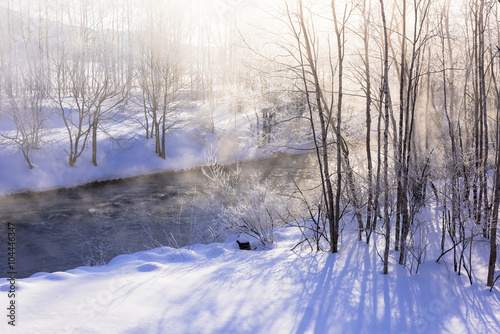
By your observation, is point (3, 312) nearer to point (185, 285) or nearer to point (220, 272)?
point (185, 285)

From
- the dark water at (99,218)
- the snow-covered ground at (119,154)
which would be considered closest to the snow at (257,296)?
the dark water at (99,218)

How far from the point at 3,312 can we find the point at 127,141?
18941mm

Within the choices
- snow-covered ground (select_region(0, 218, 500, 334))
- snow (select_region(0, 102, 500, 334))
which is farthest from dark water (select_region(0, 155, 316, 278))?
snow-covered ground (select_region(0, 218, 500, 334))

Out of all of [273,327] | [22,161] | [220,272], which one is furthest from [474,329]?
[22,161]

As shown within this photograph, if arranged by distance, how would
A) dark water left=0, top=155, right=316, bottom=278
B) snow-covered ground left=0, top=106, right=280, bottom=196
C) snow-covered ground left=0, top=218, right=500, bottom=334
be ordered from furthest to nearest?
snow-covered ground left=0, top=106, right=280, bottom=196 < dark water left=0, top=155, right=316, bottom=278 < snow-covered ground left=0, top=218, right=500, bottom=334

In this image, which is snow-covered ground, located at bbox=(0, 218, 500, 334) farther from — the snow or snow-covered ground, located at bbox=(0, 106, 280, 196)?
snow-covered ground, located at bbox=(0, 106, 280, 196)

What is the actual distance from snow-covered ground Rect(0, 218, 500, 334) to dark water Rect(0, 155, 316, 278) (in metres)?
2.83

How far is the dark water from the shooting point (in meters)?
8.89

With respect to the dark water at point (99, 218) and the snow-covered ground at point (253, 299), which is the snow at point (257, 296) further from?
the dark water at point (99, 218)

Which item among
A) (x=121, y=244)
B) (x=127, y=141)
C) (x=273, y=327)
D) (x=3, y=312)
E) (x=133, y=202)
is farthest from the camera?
(x=127, y=141)

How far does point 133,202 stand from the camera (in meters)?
14.0

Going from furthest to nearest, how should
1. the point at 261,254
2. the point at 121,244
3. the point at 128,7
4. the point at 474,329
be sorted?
the point at 128,7
the point at 121,244
the point at 261,254
the point at 474,329

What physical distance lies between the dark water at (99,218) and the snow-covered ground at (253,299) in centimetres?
283

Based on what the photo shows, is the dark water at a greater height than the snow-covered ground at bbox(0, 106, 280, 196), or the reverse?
the snow-covered ground at bbox(0, 106, 280, 196)
